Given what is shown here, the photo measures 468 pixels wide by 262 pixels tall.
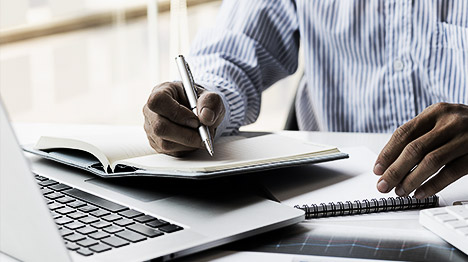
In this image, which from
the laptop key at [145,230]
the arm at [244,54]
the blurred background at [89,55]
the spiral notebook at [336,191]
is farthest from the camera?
the blurred background at [89,55]

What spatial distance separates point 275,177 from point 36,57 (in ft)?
9.72

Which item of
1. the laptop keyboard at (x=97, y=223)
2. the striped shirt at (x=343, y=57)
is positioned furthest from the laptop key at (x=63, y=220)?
the striped shirt at (x=343, y=57)

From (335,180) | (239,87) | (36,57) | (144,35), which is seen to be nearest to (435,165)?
(335,180)

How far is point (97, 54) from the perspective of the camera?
3832 mm

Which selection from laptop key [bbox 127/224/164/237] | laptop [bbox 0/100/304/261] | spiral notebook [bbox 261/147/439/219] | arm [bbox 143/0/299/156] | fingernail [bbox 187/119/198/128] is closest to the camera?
laptop [bbox 0/100/304/261]

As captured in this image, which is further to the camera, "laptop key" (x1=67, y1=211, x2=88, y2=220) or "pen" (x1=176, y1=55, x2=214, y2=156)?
"pen" (x1=176, y1=55, x2=214, y2=156)

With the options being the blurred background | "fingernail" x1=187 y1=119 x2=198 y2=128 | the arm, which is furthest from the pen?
the blurred background

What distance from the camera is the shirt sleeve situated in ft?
4.02

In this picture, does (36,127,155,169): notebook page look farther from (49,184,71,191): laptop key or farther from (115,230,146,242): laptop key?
(115,230,146,242): laptop key

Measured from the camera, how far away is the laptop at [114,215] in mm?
484

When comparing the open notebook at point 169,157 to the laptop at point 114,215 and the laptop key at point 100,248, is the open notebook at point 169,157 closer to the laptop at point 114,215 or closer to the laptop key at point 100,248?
the laptop at point 114,215

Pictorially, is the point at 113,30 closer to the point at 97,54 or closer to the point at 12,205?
the point at 97,54

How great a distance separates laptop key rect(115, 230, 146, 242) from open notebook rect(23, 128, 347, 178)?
0.33 feet

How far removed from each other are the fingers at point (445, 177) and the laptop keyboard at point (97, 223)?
0.29 m
